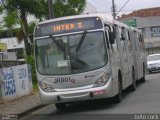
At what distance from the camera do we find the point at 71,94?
15.1 meters

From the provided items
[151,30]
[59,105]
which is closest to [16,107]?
[59,105]

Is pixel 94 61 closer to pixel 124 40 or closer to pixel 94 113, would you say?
pixel 94 113

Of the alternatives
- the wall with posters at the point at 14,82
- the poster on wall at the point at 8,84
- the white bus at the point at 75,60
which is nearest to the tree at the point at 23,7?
the wall with posters at the point at 14,82

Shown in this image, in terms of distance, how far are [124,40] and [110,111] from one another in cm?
631

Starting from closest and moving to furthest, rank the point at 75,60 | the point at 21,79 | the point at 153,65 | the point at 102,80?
1. the point at 102,80
2. the point at 75,60
3. the point at 21,79
4. the point at 153,65

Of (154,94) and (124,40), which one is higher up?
(124,40)

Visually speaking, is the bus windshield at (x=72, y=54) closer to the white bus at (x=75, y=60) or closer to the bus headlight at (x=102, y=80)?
the white bus at (x=75, y=60)

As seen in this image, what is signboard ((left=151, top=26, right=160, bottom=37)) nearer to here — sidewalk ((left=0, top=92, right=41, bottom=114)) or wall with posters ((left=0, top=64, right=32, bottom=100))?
wall with posters ((left=0, top=64, right=32, bottom=100))

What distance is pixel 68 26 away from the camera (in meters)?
15.8

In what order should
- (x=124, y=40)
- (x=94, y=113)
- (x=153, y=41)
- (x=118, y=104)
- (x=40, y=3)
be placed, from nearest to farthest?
(x=94, y=113) → (x=118, y=104) → (x=124, y=40) → (x=40, y=3) → (x=153, y=41)

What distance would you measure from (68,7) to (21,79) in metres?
15.4

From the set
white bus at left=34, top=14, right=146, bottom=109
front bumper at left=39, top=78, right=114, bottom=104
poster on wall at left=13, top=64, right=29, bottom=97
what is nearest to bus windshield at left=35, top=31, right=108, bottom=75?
white bus at left=34, top=14, right=146, bottom=109

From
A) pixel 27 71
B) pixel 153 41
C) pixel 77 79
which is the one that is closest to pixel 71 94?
pixel 77 79

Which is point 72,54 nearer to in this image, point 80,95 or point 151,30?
point 80,95
